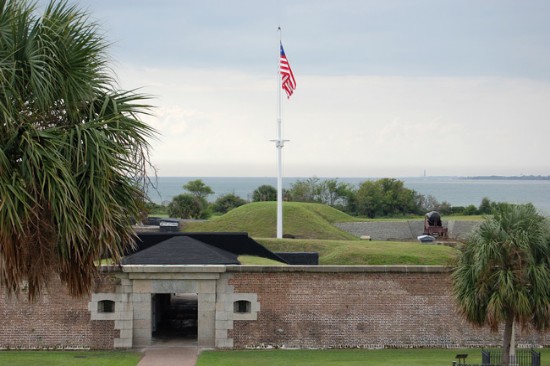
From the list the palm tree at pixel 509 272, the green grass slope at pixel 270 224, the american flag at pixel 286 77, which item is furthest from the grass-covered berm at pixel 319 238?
the american flag at pixel 286 77

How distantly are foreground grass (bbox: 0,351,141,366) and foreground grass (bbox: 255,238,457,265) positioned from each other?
8.94 meters

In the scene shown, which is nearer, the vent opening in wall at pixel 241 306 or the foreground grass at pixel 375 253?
the vent opening in wall at pixel 241 306

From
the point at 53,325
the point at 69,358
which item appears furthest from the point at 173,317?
the point at 69,358

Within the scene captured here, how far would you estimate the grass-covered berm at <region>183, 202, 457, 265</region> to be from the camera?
2900 cm

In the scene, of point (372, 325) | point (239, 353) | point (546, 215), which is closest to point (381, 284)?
point (372, 325)

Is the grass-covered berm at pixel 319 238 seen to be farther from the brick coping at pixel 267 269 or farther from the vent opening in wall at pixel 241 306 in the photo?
the vent opening in wall at pixel 241 306

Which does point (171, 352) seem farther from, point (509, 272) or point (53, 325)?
point (509, 272)

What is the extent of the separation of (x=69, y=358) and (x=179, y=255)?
453 centimetres

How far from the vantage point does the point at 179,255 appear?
2523cm

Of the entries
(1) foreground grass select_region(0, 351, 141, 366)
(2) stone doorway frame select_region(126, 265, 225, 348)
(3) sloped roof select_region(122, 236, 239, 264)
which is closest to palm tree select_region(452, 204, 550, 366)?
(2) stone doorway frame select_region(126, 265, 225, 348)

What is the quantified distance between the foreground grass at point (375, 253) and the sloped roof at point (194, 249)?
2.30 meters

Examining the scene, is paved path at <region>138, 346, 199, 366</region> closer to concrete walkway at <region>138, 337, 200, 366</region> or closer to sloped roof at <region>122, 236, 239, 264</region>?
concrete walkway at <region>138, 337, 200, 366</region>

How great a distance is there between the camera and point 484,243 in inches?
725

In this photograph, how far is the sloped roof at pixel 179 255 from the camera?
24.8 meters
